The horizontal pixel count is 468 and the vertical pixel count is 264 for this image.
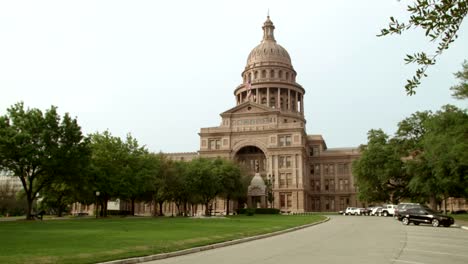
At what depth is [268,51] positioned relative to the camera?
12406cm

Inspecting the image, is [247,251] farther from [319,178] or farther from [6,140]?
[319,178]

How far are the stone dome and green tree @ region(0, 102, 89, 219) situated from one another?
262ft

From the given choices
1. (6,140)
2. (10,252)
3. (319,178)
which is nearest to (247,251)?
(10,252)

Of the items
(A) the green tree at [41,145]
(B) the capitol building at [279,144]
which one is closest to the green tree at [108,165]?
(A) the green tree at [41,145]

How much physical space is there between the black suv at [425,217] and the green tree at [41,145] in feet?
107

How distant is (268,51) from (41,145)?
8590 cm

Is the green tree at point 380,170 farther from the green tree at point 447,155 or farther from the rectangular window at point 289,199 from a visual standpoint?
the rectangular window at point 289,199

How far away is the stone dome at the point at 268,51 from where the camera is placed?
123 m

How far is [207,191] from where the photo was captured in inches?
2638

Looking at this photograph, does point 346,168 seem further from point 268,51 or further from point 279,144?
point 268,51

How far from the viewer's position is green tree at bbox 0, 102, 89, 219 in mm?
44688

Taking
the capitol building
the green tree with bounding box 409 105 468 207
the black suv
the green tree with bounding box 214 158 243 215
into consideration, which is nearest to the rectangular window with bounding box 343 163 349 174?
the capitol building

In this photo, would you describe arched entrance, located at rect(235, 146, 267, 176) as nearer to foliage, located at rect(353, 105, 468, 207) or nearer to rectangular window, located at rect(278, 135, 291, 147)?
rectangular window, located at rect(278, 135, 291, 147)

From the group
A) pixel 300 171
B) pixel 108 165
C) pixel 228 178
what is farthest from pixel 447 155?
pixel 300 171
